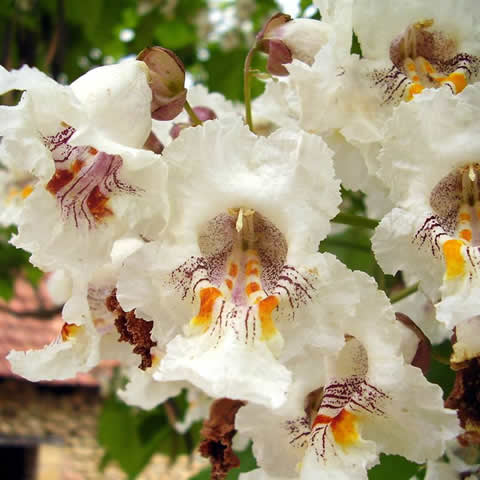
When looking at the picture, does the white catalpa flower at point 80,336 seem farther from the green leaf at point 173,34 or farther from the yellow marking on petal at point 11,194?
the green leaf at point 173,34

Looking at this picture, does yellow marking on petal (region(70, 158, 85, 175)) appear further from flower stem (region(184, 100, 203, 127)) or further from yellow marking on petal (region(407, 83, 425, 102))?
yellow marking on petal (region(407, 83, 425, 102))

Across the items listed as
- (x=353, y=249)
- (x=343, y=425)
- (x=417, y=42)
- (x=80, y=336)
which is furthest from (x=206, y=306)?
(x=353, y=249)

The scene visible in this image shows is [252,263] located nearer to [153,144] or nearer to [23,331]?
[153,144]

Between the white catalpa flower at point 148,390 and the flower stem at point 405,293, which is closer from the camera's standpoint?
the flower stem at point 405,293

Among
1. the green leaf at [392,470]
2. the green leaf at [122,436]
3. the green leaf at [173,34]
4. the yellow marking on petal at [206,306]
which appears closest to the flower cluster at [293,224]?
the yellow marking on petal at [206,306]

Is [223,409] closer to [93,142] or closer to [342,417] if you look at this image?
[342,417]
